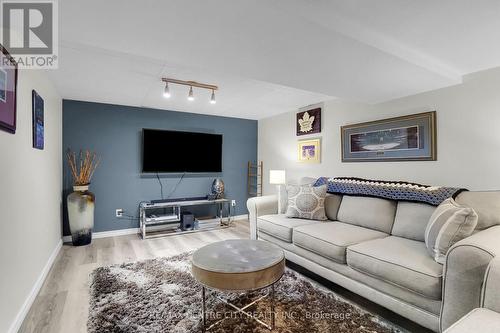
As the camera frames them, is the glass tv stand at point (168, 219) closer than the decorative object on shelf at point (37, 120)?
No

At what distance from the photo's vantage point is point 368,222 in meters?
2.64

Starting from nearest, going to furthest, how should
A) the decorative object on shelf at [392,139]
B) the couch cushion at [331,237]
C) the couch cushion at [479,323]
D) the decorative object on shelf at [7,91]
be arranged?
the couch cushion at [479,323] → the decorative object on shelf at [7,91] → the couch cushion at [331,237] → the decorative object on shelf at [392,139]

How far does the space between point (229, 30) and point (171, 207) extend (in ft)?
11.7

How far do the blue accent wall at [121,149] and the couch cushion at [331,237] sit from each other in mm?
2664

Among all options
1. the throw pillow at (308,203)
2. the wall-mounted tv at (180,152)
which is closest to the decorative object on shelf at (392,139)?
the throw pillow at (308,203)

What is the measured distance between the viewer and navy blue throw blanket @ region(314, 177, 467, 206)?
226cm

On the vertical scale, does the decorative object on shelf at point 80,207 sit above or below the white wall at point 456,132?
below

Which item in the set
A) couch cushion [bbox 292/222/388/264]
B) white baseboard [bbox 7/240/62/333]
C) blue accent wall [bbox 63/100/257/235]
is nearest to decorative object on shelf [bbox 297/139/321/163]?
couch cushion [bbox 292/222/388/264]

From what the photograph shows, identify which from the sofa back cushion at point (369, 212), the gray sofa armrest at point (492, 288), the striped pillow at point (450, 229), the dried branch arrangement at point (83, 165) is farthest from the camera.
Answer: the dried branch arrangement at point (83, 165)

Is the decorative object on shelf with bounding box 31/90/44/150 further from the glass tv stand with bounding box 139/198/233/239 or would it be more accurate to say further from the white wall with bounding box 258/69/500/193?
the white wall with bounding box 258/69/500/193

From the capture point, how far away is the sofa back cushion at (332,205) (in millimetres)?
3045

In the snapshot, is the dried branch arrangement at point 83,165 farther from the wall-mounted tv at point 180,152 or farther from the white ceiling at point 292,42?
the white ceiling at point 292,42

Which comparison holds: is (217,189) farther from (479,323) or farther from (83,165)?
(479,323)

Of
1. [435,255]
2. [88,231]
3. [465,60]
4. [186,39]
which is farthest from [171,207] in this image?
[465,60]
